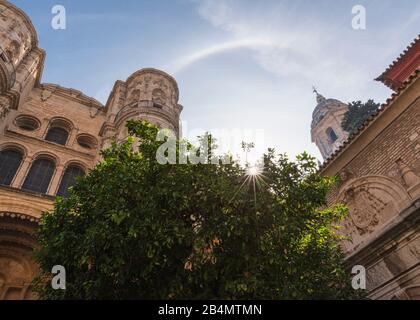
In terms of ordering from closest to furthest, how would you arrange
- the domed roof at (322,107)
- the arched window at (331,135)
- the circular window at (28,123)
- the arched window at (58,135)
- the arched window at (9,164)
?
the arched window at (9,164) < the circular window at (28,123) < the arched window at (58,135) < the arched window at (331,135) < the domed roof at (322,107)

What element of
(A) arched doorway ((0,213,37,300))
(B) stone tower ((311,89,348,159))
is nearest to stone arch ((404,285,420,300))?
(A) arched doorway ((0,213,37,300))

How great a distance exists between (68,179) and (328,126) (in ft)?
114

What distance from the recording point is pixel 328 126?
40.8 metres

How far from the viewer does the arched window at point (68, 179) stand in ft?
48.5

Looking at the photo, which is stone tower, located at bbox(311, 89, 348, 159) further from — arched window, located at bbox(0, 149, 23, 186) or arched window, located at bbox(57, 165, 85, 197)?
arched window, located at bbox(0, 149, 23, 186)

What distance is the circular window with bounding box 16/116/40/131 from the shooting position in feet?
57.4

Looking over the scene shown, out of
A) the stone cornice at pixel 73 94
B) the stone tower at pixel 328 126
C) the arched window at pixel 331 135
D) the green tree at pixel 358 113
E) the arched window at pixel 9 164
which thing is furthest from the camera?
the arched window at pixel 331 135

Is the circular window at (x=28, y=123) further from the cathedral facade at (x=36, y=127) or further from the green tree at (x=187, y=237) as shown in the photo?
the green tree at (x=187, y=237)

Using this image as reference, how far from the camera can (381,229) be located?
29.0ft

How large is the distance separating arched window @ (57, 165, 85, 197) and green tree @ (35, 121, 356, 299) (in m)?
8.70

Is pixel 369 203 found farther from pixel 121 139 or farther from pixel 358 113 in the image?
pixel 358 113

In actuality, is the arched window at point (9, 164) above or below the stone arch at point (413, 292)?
above

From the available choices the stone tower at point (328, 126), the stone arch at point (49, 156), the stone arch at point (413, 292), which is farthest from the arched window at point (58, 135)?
the stone tower at point (328, 126)

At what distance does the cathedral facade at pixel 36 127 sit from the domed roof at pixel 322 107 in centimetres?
2687
